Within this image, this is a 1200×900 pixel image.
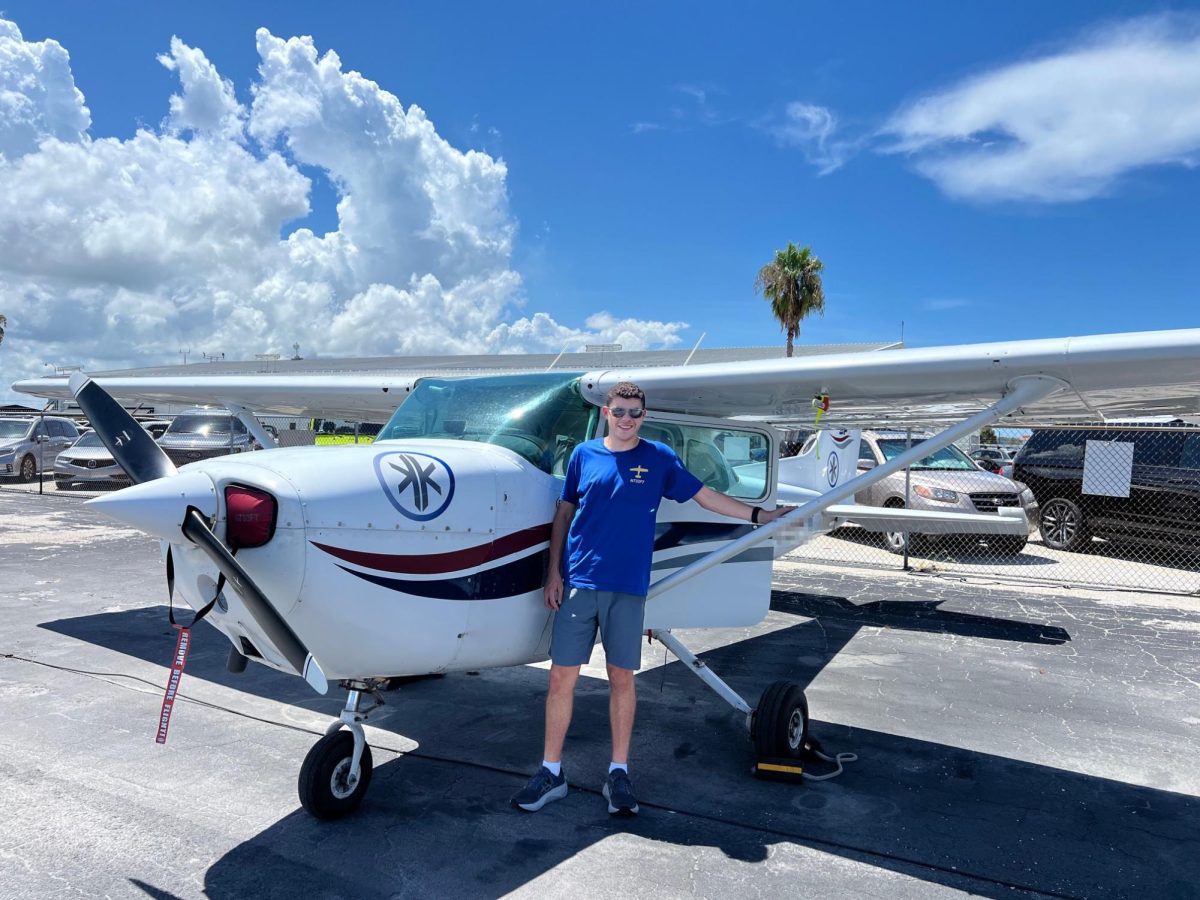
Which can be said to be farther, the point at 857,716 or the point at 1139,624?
the point at 1139,624

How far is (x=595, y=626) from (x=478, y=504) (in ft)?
2.52

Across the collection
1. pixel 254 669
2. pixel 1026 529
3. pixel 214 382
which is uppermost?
pixel 214 382

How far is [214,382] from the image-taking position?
22.2ft

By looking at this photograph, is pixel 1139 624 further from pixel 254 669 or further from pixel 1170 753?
pixel 254 669

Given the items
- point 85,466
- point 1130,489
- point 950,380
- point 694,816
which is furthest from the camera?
point 85,466

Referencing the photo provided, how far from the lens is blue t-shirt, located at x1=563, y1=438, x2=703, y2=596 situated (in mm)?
3453

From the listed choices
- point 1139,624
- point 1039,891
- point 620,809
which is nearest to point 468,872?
→ point 620,809

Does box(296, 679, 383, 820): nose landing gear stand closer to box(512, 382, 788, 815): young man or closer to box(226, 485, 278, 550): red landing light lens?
box(512, 382, 788, 815): young man

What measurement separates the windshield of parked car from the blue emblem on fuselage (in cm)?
1605

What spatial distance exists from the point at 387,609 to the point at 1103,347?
9.95 ft

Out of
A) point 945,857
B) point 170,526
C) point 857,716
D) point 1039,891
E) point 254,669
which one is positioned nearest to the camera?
point 170,526

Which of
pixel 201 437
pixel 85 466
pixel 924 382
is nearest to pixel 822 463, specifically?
pixel 924 382

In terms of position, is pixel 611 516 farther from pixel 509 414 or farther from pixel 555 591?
pixel 509 414

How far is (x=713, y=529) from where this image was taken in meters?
4.60
